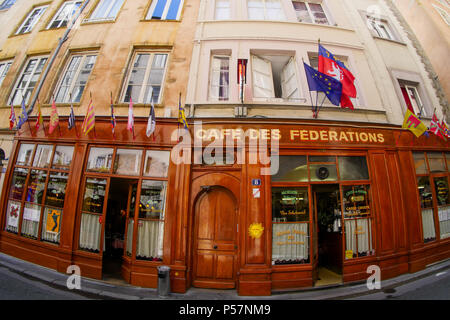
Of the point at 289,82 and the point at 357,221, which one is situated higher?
the point at 289,82

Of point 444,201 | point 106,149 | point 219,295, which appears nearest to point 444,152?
point 444,201

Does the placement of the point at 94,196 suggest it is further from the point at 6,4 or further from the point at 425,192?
the point at 6,4

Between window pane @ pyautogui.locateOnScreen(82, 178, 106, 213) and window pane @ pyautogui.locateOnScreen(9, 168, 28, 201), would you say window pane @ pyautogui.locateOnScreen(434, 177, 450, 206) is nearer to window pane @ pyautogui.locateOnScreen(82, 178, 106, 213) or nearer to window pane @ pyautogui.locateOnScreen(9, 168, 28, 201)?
window pane @ pyautogui.locateOnScreen(82, 178, 106, 213)

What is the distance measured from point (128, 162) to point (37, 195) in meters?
3.80

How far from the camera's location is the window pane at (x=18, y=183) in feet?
23.2

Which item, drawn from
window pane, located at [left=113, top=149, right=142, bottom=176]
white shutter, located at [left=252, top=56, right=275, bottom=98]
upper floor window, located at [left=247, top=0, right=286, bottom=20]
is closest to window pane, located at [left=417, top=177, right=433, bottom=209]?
white shutter, located at [left=252, top=56, right=275, bottom=98]

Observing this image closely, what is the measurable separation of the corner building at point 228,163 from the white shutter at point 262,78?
53 mm

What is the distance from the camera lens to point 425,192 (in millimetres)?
6863

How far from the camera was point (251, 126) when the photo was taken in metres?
5.99

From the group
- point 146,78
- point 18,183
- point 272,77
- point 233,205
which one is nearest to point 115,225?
point 18,183

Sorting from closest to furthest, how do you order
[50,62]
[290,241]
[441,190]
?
[290,241], [441,190], [50,62]

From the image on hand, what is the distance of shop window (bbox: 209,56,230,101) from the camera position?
686cm

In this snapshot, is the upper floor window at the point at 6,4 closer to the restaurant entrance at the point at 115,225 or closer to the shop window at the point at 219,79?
the shop window at the point at 219,79

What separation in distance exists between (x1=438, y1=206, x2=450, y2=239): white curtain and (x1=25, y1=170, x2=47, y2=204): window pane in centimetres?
1448
